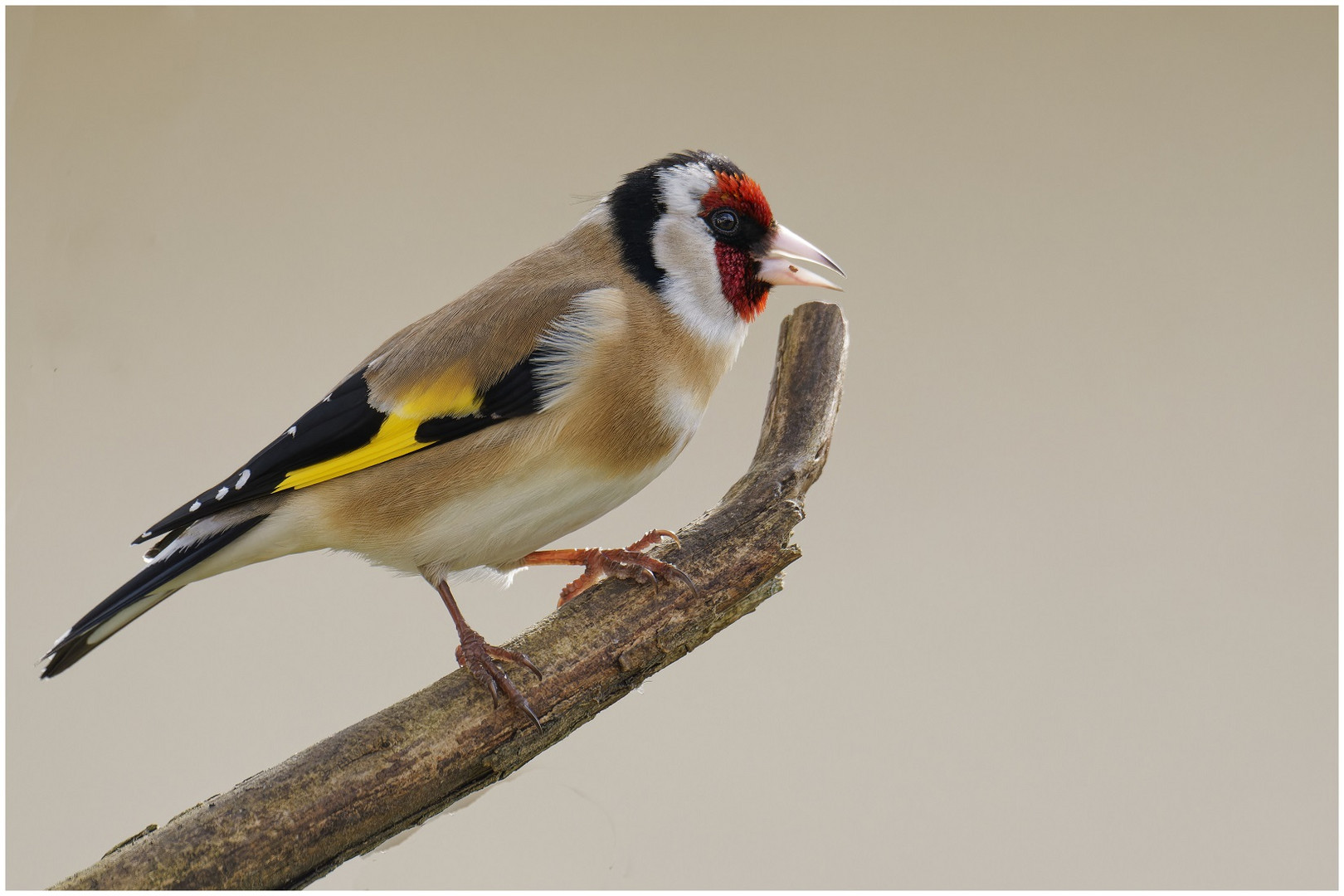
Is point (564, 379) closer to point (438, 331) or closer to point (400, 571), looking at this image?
point (438, 331)

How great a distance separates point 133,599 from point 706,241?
46.6 inches

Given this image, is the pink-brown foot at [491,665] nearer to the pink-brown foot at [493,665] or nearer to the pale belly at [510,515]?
the pink-brown foot at [493,665]

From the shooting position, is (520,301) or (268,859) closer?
(268,859)

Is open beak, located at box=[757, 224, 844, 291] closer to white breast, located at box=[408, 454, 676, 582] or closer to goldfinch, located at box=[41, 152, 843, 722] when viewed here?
goldfinch, located at box=[41, 152, 843, 722]

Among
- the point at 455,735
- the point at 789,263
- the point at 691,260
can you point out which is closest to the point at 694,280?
the point at 691,260

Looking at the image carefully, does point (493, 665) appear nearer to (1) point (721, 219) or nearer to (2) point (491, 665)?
(2) point (491, 665)

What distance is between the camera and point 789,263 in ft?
7.02

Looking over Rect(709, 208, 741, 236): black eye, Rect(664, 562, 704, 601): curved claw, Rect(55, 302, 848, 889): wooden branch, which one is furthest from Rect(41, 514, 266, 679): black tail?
Rect(709, 208, 741, 236): black eye

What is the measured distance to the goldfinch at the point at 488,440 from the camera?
191 cm

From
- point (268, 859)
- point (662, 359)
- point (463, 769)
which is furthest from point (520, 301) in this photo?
point (268, 859)

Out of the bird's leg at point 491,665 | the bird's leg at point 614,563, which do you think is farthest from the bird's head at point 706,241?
the bird's leg at point 491,665

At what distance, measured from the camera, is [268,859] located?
66.9 inches

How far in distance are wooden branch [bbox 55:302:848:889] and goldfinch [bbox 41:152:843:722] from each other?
2.7 inches

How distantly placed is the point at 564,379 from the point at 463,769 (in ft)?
2.17
